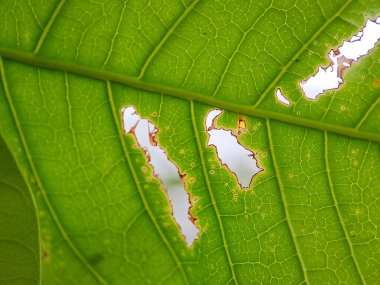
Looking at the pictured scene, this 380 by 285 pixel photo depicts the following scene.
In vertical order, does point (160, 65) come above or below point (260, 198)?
above

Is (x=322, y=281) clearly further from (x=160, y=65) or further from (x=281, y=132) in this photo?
(x=160, y=65)

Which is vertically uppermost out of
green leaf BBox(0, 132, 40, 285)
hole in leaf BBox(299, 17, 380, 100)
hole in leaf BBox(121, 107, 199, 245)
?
hole in leaf BBox(299, 17, 380, 100)

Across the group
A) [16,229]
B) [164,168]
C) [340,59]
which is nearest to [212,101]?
[164,168]

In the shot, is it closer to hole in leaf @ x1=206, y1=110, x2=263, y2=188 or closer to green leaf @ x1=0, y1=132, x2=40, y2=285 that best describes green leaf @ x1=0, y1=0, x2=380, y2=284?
hole in leaf @ x1=206, y1=110, x2=263, y2=188

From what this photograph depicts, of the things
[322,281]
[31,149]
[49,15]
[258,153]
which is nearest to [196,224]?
[258,153]

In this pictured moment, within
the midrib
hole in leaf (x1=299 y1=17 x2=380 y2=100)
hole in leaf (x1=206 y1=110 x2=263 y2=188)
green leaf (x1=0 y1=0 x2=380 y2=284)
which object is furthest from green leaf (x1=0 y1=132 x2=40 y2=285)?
hole in leaf (x1=299 y1=17 x2=380 y2=100)
